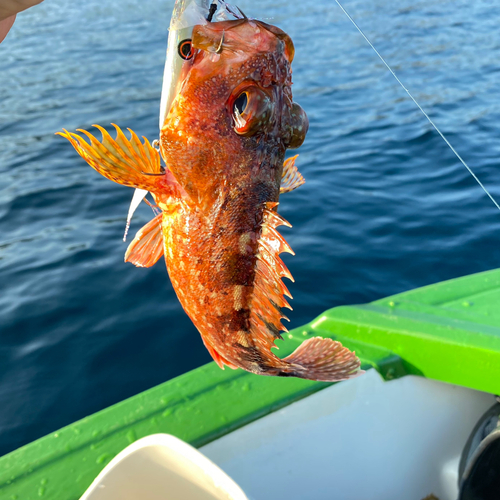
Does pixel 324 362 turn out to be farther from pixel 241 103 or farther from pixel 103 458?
pixel 103 458

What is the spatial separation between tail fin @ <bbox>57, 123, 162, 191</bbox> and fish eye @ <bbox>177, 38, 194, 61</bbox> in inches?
9.6

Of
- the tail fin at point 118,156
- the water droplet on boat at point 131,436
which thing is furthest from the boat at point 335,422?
the tail fin at point 118,156

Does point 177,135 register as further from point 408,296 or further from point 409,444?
point 408,296

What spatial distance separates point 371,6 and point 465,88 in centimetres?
771

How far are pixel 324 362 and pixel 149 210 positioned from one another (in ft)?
17.7

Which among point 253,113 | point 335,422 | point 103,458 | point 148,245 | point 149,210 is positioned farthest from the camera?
point 149,210

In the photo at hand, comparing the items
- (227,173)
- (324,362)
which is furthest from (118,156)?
(324,362)

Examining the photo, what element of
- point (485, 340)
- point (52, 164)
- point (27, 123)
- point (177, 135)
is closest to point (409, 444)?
point (485, 340)

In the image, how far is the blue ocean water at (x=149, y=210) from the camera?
4605mm

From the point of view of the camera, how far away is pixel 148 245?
1.62 metres

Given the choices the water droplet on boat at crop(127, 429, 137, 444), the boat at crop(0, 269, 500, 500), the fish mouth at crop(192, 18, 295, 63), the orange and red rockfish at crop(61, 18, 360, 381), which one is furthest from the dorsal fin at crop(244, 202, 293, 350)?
the water droplet on boat at crop(127, 429, 137, 444)

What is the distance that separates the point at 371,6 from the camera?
55.7 ft

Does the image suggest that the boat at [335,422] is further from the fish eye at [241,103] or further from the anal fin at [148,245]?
the fish eye at [241,103]

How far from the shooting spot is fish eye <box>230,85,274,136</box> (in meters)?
1.30
